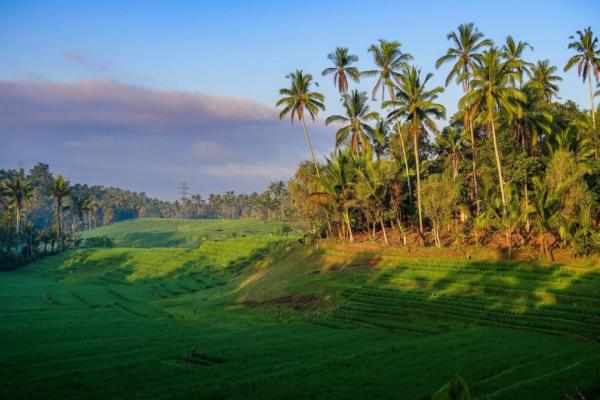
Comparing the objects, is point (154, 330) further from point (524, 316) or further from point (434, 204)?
point (434, 204)

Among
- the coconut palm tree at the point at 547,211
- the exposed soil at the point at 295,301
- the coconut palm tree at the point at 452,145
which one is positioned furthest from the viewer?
the coconut palm tree at the point at 452,145

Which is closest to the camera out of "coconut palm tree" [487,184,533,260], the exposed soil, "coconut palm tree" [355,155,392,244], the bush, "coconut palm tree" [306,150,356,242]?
the exposed soil

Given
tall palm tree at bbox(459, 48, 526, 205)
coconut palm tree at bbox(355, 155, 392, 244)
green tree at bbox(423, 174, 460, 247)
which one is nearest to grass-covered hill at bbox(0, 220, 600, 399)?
green tree at bbox(423, 174, 460, 247)

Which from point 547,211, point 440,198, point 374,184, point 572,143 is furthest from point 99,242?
point 547,211

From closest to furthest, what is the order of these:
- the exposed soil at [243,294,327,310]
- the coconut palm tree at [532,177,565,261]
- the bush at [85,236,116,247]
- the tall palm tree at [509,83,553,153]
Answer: the coconut palm tree at [532,177,565,261] < the exposed soil at [243,294,327,310] < the tall palm tree at [509,83,553,153] < the bush at [85,236,116,247]

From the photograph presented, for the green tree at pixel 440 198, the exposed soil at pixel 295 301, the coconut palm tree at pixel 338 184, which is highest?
the coconut palm tree at pixel 338 184

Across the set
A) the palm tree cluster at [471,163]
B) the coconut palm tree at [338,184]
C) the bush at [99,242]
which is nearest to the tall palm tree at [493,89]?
the palm tree cluster at [471,163]

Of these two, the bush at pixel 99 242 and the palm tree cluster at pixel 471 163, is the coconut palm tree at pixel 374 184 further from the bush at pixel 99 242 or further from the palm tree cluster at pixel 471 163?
the bush at pixel 99 242

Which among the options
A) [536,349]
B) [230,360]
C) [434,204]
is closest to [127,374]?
[230,360]

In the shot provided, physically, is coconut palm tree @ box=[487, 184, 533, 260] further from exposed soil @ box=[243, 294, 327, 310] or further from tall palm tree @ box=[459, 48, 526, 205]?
exposed soil @ box=[243, 294, 327, 310]

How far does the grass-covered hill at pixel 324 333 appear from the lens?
877 inches

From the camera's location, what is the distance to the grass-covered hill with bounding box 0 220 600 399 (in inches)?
877

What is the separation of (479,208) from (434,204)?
10.9 metres

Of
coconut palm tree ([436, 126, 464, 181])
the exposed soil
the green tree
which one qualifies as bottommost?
the exposed soil
